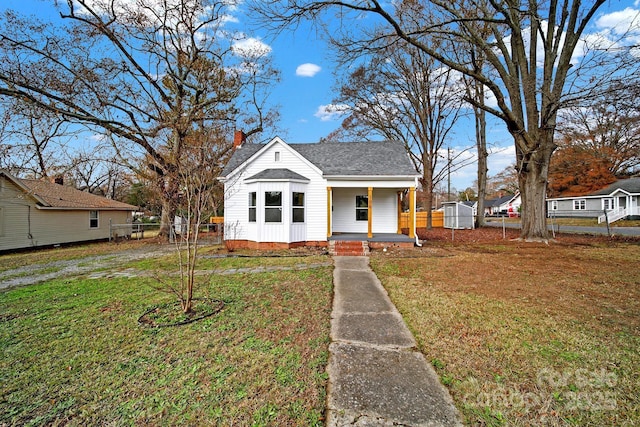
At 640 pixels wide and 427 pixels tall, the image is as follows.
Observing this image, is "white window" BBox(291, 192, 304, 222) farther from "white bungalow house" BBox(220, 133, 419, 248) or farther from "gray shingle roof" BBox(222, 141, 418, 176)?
"gray shingle roof" BBox(222, 141, 418, 176)

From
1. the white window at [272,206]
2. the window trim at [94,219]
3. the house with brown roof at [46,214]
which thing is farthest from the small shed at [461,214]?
the window trim at [94,219]

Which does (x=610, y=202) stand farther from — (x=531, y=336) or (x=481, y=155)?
(x=531, y=336)

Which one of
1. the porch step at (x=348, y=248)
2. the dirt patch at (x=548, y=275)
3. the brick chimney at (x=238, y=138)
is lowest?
the dirt patch at (x=548, y=275)

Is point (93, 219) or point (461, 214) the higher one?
point (461, 214)

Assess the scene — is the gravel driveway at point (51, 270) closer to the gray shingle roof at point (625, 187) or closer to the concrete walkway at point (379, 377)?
the concrete walkway at point (379, 377)

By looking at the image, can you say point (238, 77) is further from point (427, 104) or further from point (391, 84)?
point (427, 104)

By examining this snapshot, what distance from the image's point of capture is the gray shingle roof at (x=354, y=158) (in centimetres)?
1232

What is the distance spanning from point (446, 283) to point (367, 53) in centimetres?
830

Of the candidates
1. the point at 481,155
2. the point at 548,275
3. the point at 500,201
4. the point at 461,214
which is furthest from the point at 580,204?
the point at 548,275

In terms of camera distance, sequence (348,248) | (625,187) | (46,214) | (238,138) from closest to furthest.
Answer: (348,248), (46,214), (238,138), (625,187)

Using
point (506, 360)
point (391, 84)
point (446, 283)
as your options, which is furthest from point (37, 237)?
point (391, 84)

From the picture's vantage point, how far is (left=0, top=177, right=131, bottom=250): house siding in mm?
13844

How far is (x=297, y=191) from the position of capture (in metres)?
12.0

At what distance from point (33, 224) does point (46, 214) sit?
0.85 meters
